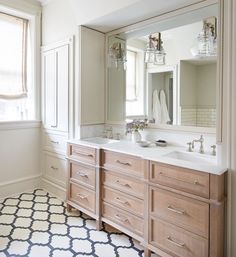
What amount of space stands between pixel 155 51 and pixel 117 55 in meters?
0.50

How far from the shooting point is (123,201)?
2.20 metres

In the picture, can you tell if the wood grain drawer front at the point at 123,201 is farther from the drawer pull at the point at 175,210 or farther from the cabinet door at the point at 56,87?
the cabinet door at the point at 56,87

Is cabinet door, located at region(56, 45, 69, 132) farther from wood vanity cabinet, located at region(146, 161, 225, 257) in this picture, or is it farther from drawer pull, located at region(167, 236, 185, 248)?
drawer pull, located at region(167, 236, 185, 248)

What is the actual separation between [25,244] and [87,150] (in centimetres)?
102

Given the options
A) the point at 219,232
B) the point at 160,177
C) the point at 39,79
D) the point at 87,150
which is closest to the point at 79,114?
the point at 87,150

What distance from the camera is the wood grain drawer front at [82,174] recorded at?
2.48 m

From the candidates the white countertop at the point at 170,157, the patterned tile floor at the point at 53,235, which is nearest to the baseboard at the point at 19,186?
the patterned tile floor at the point at 53,235

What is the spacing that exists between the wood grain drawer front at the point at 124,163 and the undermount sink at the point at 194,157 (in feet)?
0.83

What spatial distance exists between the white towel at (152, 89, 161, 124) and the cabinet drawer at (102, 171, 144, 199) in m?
0.75

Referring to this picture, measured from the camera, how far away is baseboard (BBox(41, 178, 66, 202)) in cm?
317

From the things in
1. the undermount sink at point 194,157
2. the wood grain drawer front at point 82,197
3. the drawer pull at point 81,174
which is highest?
the undermount sink at point 194,157

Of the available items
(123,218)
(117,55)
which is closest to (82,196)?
(123,218)

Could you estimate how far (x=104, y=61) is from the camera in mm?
3010

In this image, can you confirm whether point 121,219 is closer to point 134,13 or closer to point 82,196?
point 82,196
